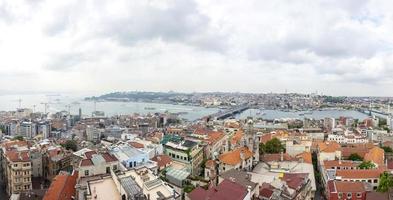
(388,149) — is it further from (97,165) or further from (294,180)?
(97,165)

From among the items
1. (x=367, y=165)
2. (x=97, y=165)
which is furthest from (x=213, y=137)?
(x=97, y=165)

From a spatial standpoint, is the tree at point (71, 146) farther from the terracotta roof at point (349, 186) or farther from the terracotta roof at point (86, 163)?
the terracotta roof at point (349, 186)

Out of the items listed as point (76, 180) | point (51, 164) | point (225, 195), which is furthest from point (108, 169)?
point (51, 164)

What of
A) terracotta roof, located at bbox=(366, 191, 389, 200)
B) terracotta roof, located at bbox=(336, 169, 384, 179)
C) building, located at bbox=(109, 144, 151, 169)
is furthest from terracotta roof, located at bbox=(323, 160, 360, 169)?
building, located at bbox=(109, 144, 151, 169)

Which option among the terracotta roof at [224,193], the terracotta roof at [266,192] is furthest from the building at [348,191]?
the terracotta roof at [224,193]

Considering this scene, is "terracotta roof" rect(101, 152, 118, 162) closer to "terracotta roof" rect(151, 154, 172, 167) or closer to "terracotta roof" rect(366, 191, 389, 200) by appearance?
"terracotta roof" rect(151, 154, 172, 167)

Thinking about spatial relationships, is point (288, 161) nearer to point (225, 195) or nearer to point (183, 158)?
point (183, 158)
